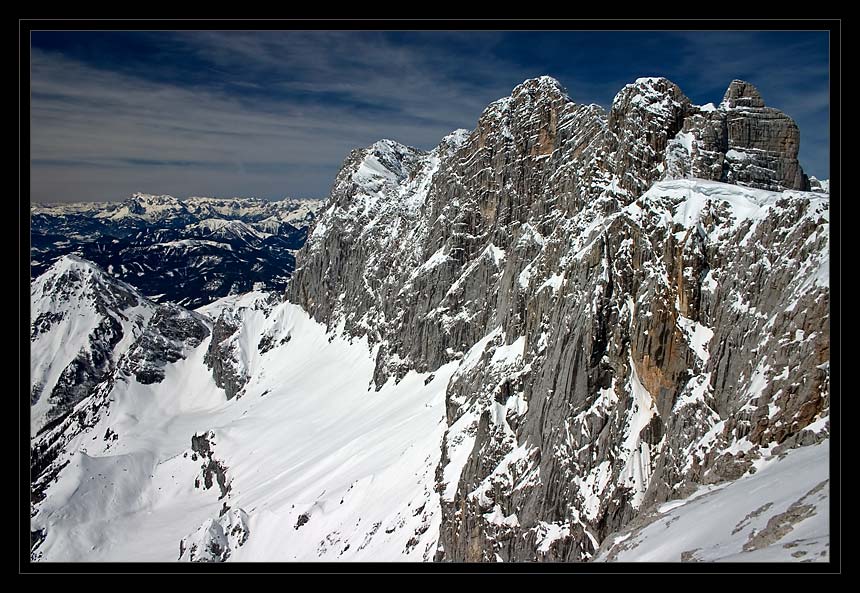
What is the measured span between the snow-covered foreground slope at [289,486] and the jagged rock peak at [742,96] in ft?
179

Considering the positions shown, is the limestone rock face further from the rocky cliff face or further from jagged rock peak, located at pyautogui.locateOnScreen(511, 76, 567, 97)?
jagged rock peak, located at pyautogui.locateOnScreen(511, 76, 567, 97)

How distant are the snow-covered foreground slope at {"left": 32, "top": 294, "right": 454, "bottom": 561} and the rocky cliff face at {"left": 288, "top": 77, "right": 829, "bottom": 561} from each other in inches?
474

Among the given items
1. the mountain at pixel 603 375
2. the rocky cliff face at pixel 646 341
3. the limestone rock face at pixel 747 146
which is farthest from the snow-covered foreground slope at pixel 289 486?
the limestone rock face at pixel 747 146

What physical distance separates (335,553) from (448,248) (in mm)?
75639

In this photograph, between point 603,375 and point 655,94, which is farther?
point 655,94

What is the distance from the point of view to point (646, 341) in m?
51.3

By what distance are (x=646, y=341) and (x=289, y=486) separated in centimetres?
8762

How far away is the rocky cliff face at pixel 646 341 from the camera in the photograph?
3903 cm

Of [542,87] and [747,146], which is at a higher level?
[542,87]

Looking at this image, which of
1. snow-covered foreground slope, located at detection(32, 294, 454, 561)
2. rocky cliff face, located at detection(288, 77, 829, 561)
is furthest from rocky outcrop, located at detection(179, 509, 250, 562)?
rocky cliff face, located at detection(288, 77, 829, 561)
